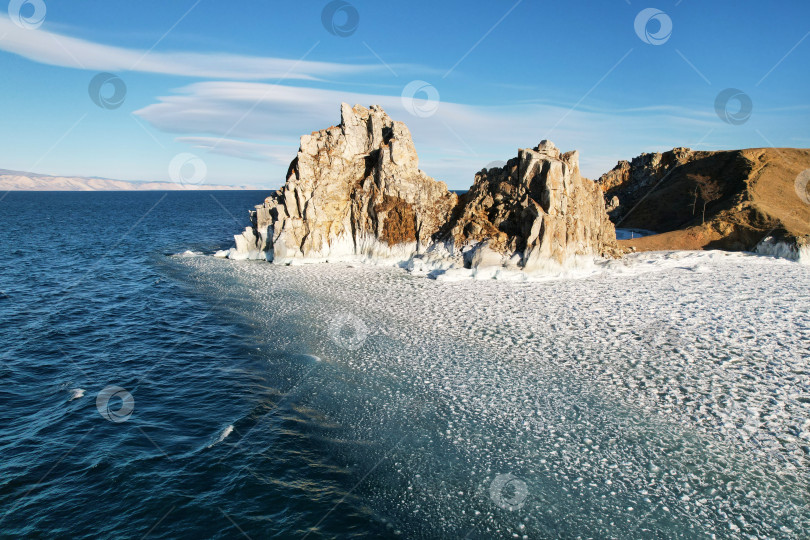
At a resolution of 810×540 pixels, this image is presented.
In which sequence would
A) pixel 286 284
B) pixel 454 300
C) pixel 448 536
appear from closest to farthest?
pixel 448 536, pixel 454 300, pixel 286 284

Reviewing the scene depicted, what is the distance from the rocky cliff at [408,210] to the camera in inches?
1575

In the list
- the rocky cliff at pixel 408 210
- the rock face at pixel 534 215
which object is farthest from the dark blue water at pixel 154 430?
the rock face at pixel 534 215

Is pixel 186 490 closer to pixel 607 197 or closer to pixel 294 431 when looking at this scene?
pixel 294 431

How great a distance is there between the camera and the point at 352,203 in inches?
1932

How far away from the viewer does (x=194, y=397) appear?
20188 millimetres

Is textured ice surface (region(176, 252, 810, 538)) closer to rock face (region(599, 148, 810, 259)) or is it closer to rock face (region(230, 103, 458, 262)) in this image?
rock face (region(230, 103, 458, 262))

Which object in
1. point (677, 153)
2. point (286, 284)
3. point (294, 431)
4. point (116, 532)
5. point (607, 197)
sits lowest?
point (116, 532)

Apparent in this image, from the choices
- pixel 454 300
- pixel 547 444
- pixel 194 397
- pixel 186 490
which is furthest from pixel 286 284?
pixel 547 444

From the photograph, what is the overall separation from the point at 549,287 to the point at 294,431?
24496 millimetres

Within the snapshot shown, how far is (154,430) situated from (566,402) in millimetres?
17312

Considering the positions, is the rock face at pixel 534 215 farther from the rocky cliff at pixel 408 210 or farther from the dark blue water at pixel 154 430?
the dark blue water at pixel 154 430

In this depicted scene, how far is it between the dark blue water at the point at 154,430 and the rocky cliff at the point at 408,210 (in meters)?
16.1

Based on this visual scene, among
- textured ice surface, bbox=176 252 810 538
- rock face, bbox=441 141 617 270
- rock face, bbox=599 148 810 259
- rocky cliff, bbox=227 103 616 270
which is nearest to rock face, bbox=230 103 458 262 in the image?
rocky cliff, bbox=227 103 616 270

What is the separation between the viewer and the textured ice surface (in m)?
13.1
